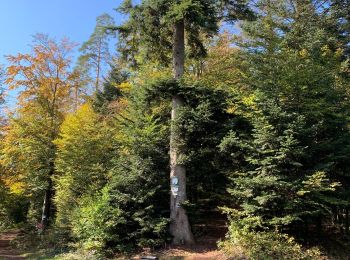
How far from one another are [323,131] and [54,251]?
38.1 feet

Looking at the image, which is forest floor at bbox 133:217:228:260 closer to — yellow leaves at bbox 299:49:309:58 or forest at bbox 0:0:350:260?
forest at bbox 0:0:350:260

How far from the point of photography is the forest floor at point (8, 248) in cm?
1526

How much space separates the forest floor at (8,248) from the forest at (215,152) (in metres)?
0.33

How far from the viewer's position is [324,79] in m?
12.3

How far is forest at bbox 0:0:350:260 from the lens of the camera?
1033 centimetres

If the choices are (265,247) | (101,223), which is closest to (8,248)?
(101,223)

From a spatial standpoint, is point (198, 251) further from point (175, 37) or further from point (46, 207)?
point (46, 207)

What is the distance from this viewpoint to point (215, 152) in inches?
481

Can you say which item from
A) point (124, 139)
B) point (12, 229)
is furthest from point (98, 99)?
point (124, 139)

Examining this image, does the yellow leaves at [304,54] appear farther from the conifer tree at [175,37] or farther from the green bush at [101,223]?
the green bush at [101,223]

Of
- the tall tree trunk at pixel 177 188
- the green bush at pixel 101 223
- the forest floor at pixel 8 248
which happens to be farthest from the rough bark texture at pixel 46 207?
the tall tree trunk at pixel 177 188

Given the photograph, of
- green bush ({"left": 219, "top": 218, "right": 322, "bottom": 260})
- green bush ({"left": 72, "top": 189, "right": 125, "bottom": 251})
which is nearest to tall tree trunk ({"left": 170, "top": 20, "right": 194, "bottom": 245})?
green bush ({"left": 72, "top": 189, "right": 125, "bottom": 251})

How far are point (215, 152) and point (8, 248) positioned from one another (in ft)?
42.1

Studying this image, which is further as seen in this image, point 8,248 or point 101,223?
point 8,248
